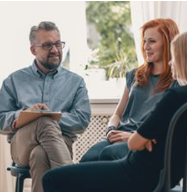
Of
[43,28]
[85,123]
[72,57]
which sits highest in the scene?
[43,28]

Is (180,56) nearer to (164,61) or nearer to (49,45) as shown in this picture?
(164,61)

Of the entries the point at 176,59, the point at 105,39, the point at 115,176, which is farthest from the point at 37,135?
the point at 105,39

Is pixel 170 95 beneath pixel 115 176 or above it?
above

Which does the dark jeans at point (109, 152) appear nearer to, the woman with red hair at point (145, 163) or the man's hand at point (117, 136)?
the man's hand at point (117, 136)

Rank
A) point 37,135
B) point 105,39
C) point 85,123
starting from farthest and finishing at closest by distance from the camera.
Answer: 1. point 105,39
2. point 85,123
3. point 37,135

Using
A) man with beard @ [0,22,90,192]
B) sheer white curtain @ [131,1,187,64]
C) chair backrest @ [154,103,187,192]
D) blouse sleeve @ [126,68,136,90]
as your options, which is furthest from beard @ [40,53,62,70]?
chair backrest @ [154,103,187,192]

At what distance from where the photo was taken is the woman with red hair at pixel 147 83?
Result: 9.90 feet

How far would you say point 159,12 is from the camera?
152 inches

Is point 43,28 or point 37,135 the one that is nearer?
point 37,135

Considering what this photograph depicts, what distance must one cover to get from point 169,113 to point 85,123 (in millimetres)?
1139

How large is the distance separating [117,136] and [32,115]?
1.55ft

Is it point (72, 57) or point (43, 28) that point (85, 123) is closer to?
point (43, 28)

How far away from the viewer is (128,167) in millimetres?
2299

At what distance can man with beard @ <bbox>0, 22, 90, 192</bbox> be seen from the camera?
3.03 metres
